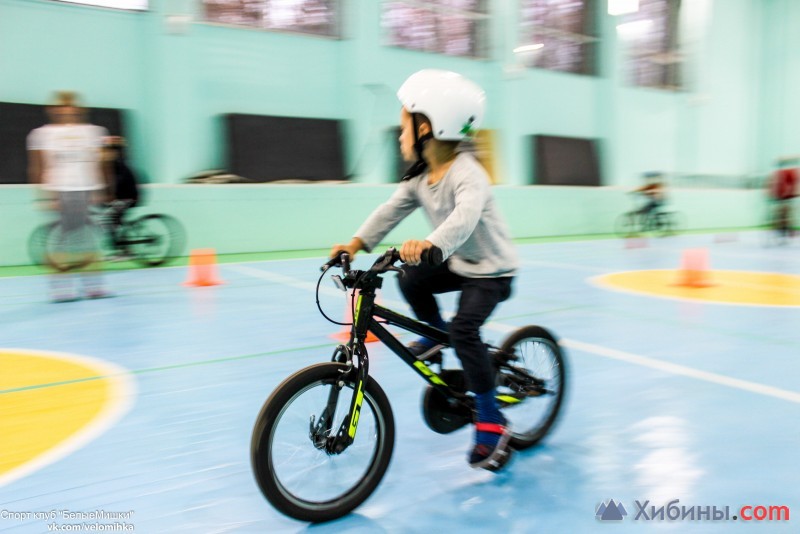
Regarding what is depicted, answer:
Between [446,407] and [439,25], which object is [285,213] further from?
[446,407]

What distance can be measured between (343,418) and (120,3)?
10.6 metres

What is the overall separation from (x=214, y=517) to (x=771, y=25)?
23.6m

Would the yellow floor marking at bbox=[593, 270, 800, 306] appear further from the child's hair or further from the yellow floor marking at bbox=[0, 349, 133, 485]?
the yellow floor marking at bbox=[0, 349, 133, 485]

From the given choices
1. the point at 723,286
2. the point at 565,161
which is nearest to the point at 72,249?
the point at 723,286

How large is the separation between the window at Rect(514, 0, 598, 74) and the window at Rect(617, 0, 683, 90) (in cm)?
103

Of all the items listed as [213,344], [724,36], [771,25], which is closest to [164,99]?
[213,344]

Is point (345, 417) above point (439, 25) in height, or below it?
below

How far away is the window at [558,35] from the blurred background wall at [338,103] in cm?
22

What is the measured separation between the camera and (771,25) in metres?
20.8

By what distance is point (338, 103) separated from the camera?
13164mm

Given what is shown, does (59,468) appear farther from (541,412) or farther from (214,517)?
(541,412)

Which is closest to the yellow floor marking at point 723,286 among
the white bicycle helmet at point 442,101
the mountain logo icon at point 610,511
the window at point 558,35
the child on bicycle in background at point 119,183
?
the mountain logo icon at point 610,511

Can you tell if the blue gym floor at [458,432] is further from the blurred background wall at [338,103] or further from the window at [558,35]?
the window at [558,35]

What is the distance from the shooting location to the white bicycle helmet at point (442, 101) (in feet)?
8.18
